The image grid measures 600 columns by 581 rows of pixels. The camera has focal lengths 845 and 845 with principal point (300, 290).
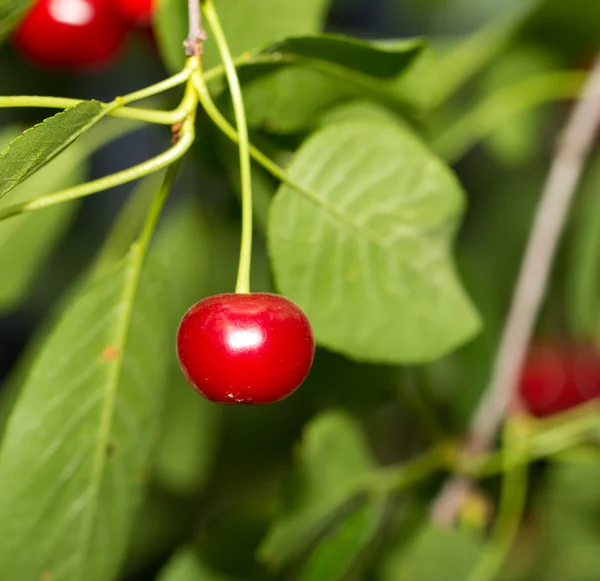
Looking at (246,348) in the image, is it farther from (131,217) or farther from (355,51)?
(131,217)

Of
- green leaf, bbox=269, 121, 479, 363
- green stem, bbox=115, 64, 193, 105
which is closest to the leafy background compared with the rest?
green leaf, bbox=269, 121, 479, 363

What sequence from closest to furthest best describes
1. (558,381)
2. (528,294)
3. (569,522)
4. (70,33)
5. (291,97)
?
1. (291,97)
2. (70,33)
3. (528,294)
4. (569,522)
5. (558,381)

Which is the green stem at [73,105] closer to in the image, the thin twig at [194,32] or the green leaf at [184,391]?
the thin twig at [194,32]

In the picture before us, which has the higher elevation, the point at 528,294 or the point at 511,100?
the point at 511,100

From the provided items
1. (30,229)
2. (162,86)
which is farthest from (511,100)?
(162,86)

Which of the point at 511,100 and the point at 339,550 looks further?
the point at 511,100

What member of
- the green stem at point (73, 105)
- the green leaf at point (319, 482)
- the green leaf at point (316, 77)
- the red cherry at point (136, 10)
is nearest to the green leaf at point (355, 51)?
the green leaf at point (316, 77)
